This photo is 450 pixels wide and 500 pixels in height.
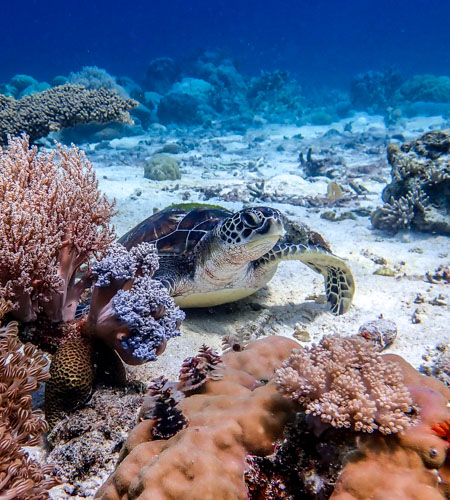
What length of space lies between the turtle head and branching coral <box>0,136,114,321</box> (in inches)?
49.4

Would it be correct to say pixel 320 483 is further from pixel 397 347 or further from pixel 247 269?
pixel 247 269

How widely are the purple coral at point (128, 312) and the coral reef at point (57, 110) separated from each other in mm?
7361

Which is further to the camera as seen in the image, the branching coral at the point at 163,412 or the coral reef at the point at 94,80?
the coral reef at the point at 94,80

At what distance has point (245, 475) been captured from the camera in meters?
1.50

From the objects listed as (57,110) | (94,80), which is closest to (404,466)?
(57,110)

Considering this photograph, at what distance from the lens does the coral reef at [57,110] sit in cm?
803

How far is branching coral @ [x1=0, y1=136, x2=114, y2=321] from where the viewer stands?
85.5 inches

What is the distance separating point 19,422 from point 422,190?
23.3 feet

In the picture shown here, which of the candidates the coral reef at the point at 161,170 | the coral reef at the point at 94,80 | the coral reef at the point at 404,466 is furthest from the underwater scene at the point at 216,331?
the coral reef at the point at 94,80

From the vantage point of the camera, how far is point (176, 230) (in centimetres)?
448

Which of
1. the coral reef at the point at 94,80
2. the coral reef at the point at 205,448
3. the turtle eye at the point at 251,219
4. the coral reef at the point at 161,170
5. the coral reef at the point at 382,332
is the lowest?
the coral reef at the point at 382,332

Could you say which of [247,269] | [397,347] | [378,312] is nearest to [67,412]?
[247,269]

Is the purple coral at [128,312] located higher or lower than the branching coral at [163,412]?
higher

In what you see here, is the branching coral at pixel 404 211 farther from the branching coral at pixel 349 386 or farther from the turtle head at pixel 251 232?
the branching coral at pixel 349 386
